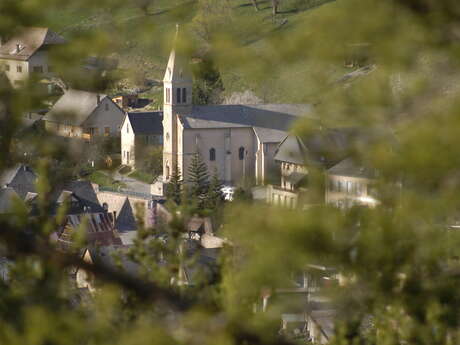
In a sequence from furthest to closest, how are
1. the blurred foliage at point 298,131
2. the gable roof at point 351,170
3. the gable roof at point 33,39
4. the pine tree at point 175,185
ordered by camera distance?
the pine tree at point 175,185 → the gable roof at point 351,170 → the gable roof at point 33,39 → the blurred foliage at point 298,131

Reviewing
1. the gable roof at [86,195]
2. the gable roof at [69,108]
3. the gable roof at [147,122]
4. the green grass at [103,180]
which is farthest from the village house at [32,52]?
the gable roof at [147,122]

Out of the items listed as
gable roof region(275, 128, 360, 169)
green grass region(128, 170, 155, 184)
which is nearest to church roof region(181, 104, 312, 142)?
green grass region(128, 170, 155, 184)

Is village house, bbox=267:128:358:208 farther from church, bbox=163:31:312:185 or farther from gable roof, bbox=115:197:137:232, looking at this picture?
church, bbox=163:31:312:185

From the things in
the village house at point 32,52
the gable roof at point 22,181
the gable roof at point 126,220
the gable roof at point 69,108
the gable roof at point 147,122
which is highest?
the village house at point 32,52

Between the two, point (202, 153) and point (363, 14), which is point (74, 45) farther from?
point (202, 153)

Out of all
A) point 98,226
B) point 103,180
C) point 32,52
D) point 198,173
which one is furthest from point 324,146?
point 198,173

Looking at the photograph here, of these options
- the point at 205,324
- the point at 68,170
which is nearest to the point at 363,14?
the point at 205,324

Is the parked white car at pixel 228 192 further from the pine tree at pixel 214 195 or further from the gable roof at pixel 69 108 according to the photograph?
the gable roof at pixel 69 108
